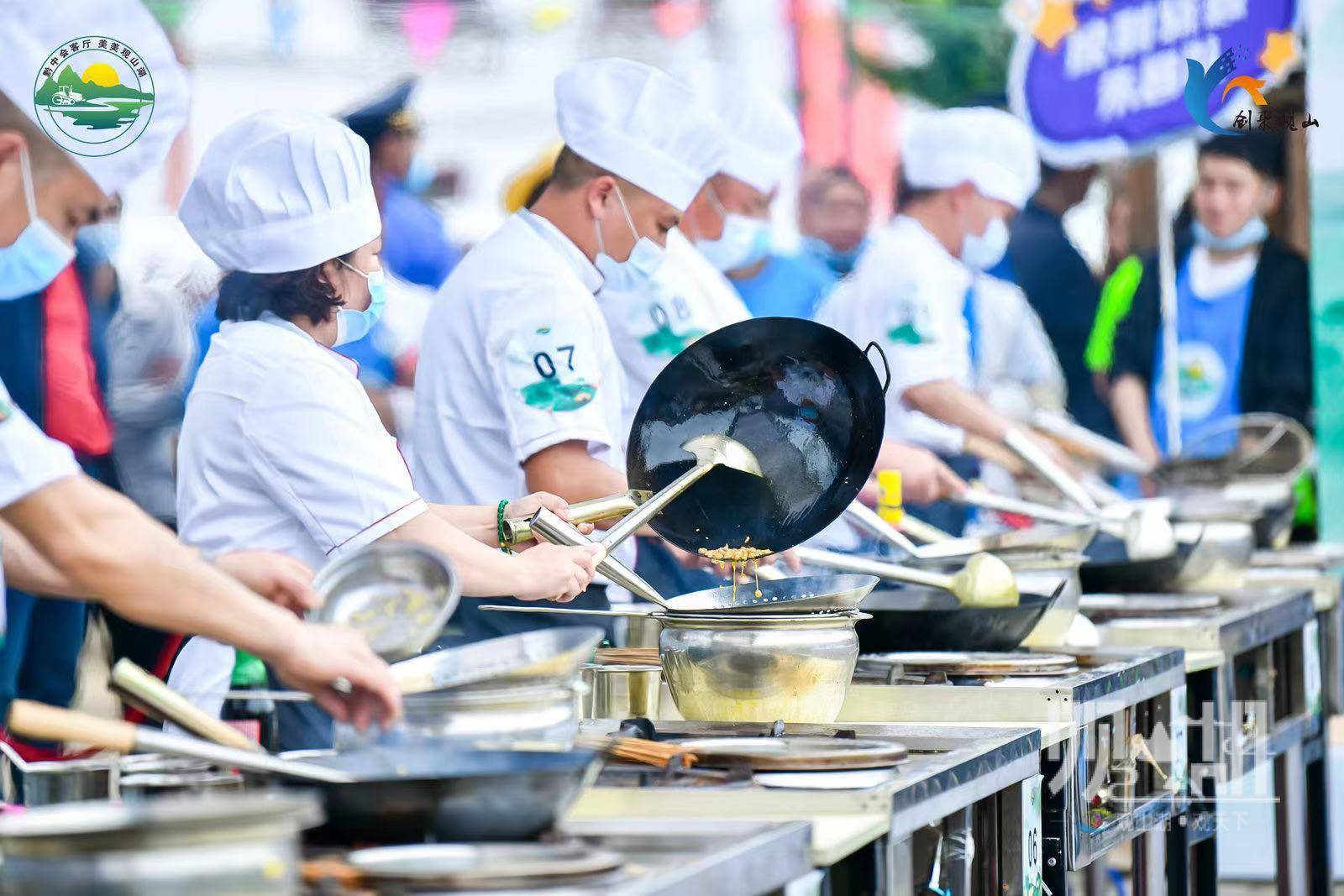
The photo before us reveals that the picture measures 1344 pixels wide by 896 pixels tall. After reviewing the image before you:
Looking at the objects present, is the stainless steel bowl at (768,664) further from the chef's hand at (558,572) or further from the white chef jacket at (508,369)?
the white chef jacket at (508,369)

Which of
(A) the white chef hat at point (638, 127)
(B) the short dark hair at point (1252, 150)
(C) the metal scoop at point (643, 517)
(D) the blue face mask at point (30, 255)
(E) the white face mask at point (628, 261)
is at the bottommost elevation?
(C) the metal scoop at point (643, 517)

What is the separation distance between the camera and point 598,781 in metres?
1.78

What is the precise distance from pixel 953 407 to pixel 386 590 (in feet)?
10.8

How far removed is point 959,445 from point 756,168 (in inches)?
36.9

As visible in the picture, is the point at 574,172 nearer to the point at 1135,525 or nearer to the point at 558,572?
the point at 558,572

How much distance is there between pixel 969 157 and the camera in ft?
17.4

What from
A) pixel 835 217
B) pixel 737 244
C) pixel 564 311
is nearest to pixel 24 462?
pixel 564 311

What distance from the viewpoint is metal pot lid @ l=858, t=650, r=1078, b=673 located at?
8.37 ft

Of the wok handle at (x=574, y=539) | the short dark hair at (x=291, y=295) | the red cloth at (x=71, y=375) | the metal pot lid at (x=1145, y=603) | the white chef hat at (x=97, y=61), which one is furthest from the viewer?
the metal pot lid at (x=1145, y=603)

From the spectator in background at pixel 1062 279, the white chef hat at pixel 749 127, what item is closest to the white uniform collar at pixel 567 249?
the white chef hat at pixel 749 127

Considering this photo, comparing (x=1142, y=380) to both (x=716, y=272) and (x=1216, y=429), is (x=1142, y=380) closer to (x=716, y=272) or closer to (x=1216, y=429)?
(x=1216, y=429)

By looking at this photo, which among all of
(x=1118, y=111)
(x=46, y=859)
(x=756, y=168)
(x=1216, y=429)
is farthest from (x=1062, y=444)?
(x=46, y=859)

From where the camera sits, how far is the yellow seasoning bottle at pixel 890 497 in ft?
11.6

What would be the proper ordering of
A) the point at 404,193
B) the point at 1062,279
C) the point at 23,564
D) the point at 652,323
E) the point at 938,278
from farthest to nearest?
the point at 1062,279 → the point at 938,278 → the point at 404,193 → the point at 652,323 → the point at 23,564
